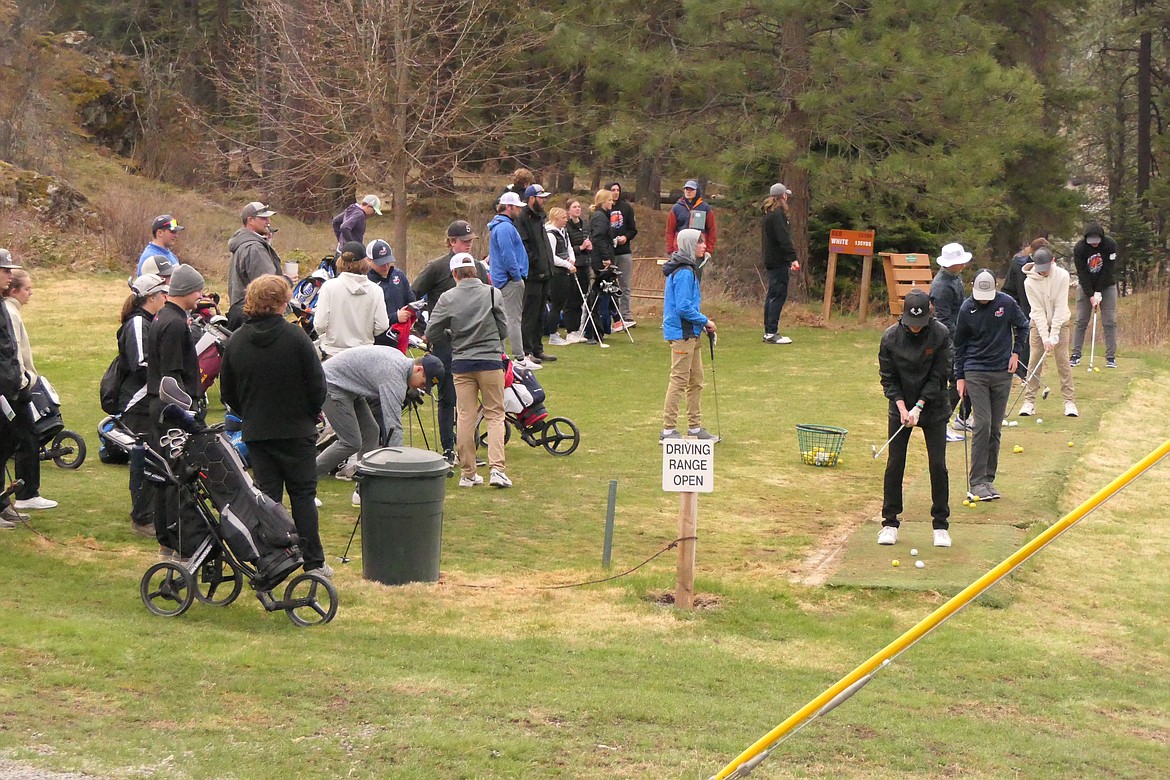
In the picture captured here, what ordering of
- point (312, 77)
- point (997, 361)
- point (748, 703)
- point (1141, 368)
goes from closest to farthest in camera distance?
1. point (748, 703)
2. point (997, 361)
3. point (1141, 368)
4. point (312, 77)

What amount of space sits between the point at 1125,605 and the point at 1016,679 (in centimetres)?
225

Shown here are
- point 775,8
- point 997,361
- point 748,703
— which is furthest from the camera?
point 775,8

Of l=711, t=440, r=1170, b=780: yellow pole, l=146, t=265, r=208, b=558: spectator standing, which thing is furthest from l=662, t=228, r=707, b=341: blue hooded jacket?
l=711, t=440, r=1170, b=780: yellow pole

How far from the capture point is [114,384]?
10258mm

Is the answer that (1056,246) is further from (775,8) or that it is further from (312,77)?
(312,77)

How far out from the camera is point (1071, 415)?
1594 centimetres

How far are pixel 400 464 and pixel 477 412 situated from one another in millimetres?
3023

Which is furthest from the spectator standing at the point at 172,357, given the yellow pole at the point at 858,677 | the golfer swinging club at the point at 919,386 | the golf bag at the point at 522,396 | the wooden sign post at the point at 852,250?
the wooden sign post at the point at 852,250

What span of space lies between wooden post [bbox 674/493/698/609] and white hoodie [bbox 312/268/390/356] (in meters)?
3.31

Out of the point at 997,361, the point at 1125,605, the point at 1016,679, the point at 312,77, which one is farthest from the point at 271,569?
the point at 312,77

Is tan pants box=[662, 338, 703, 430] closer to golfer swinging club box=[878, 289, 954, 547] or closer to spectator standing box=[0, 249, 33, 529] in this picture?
golfer swinging club box=[878, 289, 954, 547]

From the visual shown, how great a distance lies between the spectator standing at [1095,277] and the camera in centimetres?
1861

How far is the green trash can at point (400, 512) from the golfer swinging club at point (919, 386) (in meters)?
3.51

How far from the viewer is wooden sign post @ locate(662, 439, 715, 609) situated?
869 cm
